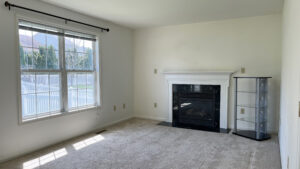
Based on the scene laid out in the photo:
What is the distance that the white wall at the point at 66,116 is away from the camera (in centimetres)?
270

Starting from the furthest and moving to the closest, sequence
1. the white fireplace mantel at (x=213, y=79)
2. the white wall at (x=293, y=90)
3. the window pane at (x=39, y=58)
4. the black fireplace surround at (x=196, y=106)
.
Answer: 1. the black fireplace surround at (x=196, y=106)
2. the white fireplace mantel at (x=213, y=79)
3. the window pane at (x=39, y=58)
4. the white wall at (x=293, y=90)

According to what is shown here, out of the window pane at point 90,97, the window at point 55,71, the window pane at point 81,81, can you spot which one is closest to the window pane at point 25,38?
the window at point 55,71

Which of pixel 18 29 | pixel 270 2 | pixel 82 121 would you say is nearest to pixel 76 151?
pixel 82 121

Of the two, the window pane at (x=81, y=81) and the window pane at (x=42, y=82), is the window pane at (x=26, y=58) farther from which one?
the window pane at (x=81, y=81)

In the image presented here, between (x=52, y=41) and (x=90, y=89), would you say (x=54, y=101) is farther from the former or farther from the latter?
(x=52, y=41)

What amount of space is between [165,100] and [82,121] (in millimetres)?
2008

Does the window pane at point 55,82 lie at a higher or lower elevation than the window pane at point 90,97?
higher

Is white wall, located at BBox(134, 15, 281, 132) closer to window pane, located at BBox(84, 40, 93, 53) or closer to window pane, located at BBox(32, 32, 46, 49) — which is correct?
window pane, located at BBox(84, 40, 93, 53)

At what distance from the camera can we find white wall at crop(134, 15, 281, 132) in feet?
12.6

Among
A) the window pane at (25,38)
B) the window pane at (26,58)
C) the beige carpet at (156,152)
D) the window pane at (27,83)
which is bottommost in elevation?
the beige carpet at (156,152)

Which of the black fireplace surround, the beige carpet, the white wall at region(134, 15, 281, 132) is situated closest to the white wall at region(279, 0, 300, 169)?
the beige carpet

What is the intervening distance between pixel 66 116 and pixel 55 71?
0.80m

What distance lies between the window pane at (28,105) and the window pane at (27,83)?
75 mm

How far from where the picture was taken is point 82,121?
12.6 ft
